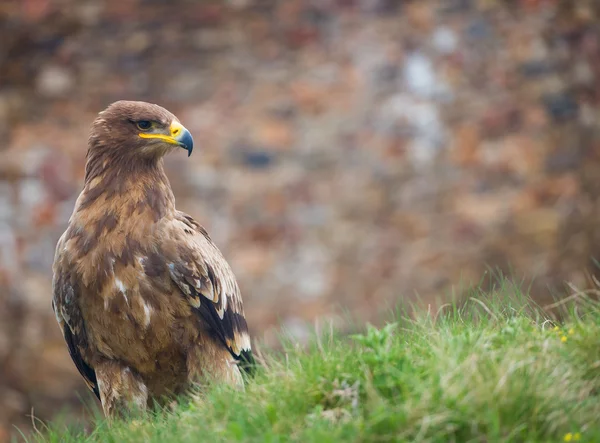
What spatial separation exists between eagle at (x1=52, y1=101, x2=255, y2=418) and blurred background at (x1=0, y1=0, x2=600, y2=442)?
4.20 meters

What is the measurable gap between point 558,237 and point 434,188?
130 cm

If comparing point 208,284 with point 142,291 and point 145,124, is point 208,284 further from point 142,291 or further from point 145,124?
point 145,124

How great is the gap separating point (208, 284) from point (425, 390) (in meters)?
1.79

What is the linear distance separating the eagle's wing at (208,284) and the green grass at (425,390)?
645 mm

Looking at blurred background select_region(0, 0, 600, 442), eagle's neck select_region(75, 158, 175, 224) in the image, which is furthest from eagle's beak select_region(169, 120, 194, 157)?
blurred background select_region(0, 0, 600, 442)

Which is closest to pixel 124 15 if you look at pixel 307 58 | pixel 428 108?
pixel 307 58

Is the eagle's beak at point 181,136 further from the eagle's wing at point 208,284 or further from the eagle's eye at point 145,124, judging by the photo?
the eagle's wing at point 208,284

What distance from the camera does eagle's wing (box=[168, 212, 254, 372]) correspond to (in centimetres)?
490

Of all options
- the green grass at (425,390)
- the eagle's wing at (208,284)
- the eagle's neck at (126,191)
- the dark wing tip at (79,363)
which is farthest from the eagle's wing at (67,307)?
the green grass at (425,390)

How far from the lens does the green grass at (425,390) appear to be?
11.3ft

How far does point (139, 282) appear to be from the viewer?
477 cm

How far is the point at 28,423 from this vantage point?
360 inches

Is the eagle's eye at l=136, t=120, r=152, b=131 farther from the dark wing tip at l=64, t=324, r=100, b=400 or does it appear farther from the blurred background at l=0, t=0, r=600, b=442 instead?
the blurred background at l=0, t=0, r=600, b=442

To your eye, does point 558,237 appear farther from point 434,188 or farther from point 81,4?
point 81,4
